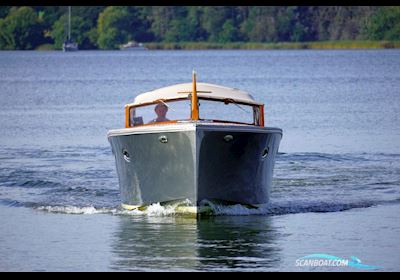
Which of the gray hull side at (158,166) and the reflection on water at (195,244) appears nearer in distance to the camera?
the reflection on water at (195,244)

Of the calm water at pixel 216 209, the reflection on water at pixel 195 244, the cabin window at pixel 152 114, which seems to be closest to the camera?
the reflection on water at pixel 195 244

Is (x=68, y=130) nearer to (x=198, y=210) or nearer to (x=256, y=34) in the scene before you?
(x=198, y=210)

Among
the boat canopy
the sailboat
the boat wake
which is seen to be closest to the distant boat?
the sailboat

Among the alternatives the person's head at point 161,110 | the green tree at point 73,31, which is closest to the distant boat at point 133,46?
the green tree at point 73,31

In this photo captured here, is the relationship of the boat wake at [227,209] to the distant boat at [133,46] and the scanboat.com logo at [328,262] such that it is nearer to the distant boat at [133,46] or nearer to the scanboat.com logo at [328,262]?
the scanboat.com logo at [328,262]

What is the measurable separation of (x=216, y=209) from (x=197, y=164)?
1.29 m

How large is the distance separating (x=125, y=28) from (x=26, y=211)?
15574 cm

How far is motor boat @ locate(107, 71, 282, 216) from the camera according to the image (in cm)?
2341

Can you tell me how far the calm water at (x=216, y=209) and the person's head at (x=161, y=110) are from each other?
1.75m

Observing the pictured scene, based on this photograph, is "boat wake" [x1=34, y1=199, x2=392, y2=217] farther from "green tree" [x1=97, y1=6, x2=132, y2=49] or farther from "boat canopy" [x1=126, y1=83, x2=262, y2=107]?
"green tree" [x1=97, y1=6, x2=132, y2=49]

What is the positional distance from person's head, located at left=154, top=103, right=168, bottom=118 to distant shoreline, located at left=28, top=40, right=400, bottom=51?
11559cm

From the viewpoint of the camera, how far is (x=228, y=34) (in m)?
168

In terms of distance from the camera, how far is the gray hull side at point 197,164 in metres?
23.4
